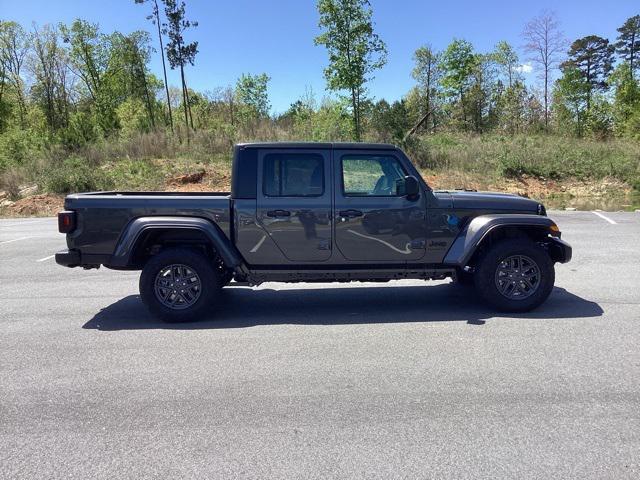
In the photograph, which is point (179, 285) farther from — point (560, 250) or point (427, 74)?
point (427, 74)

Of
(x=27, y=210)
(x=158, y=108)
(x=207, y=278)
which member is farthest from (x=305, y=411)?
(x=158, y=108)

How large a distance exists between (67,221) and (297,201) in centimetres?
256

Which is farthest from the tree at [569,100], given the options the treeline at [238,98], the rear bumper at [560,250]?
the rear bumper at [560,250]

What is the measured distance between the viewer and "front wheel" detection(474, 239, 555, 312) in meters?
5.74

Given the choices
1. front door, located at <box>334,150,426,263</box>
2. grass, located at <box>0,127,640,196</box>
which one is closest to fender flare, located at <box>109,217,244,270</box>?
front door, located at <box>334,150,426,263</box>

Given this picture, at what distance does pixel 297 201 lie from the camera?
5.71 metres

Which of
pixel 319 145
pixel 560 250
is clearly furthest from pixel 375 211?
pixel 560 250

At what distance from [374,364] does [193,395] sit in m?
1.55

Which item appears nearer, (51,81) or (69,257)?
(69,257)

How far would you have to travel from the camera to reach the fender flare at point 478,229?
5.63m

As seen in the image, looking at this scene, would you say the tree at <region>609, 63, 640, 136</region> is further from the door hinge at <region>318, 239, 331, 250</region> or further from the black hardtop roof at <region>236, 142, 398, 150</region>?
the door hinge at <region>318, 239, 331, 250</region>

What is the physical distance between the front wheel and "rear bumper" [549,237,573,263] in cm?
24

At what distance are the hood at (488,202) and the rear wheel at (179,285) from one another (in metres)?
2.84

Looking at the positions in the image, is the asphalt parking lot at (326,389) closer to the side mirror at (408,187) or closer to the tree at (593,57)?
the side mirror at (408,187)
